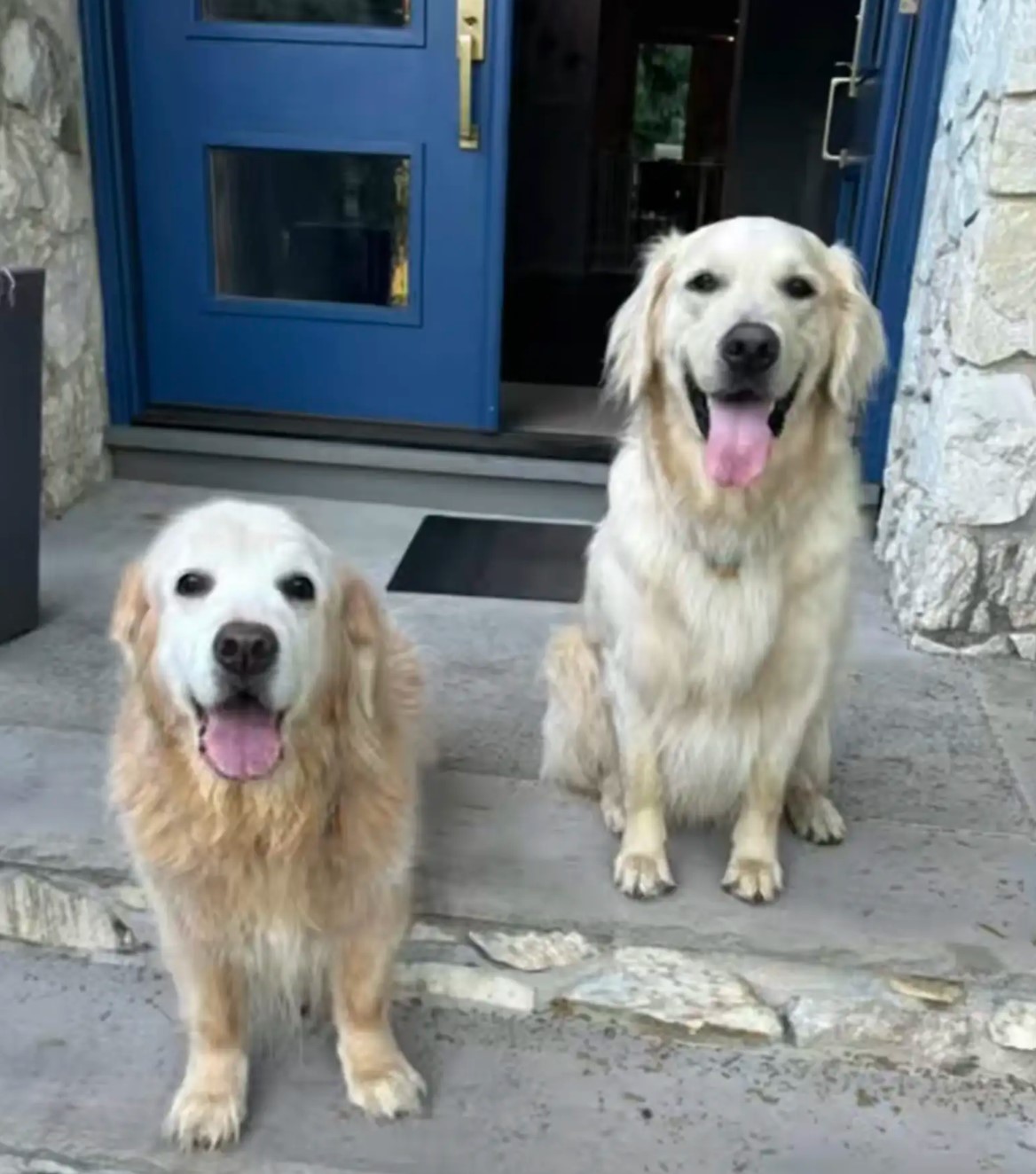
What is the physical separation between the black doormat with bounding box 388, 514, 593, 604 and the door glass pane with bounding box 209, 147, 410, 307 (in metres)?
0.79

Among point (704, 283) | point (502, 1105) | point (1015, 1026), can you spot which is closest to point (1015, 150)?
point (704, 283)

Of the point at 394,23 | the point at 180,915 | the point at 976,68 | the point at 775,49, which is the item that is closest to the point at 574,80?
the point at 775,49

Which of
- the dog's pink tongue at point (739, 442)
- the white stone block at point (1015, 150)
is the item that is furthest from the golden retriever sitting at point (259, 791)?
the white stone block at point (1015, 150)

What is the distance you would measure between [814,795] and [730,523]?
597mm

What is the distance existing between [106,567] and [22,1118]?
1684 mm

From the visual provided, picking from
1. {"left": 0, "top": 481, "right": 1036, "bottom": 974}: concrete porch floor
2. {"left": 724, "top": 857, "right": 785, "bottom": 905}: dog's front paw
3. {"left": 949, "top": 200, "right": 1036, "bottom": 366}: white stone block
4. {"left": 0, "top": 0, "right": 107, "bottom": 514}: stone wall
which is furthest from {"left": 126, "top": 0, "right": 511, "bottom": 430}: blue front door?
{"left": 724, "top": 857, "right": 785, "bottom": 905}: dog's front paw

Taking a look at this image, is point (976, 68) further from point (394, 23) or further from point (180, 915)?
point (180, 915)

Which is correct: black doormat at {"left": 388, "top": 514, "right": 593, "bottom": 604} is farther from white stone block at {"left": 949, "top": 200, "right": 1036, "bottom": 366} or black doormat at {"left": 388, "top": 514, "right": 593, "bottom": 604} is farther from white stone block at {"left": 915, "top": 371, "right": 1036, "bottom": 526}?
white stone block at {"left": 949, "top": 200, "right": 1036, "bottom": 366}

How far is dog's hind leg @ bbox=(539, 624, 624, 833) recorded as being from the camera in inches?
81.7

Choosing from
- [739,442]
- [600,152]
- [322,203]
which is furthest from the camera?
[600,152]

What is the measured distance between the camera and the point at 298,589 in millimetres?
1488

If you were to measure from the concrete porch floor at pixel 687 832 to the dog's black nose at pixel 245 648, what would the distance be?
2.11 feet

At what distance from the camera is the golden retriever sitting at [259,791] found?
1.45 m

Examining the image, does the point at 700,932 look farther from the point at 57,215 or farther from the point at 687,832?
the point at 57,215
